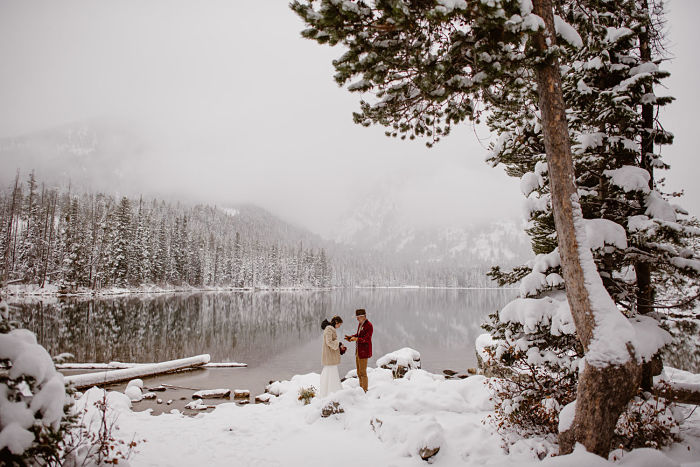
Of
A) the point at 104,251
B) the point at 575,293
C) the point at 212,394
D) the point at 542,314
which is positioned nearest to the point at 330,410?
the point at 542,314

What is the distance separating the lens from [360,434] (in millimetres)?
6941

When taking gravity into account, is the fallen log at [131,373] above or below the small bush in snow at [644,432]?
below

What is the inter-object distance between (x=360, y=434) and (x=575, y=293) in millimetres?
5120

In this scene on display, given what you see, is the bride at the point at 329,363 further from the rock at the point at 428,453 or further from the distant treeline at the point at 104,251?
the distant treeline at the point at 104,251

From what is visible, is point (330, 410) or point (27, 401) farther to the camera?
point (330, 410)

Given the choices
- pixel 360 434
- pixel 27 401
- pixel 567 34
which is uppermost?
pixel 567 34

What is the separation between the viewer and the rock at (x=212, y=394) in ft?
41.4

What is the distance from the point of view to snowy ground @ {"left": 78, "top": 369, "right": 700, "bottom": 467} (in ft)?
17.5

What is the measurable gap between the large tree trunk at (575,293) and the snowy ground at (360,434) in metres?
0.36

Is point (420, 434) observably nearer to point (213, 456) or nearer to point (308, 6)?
point (213, 456)

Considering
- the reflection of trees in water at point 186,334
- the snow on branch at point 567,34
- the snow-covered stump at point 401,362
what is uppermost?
the snow on branch at point 567,34

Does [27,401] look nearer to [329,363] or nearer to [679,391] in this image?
[329,363]

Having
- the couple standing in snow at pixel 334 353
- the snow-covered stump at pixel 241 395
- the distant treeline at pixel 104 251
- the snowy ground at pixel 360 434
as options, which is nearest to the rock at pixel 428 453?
the snowy ground at pixel 360 434

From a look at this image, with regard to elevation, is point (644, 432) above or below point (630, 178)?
below
